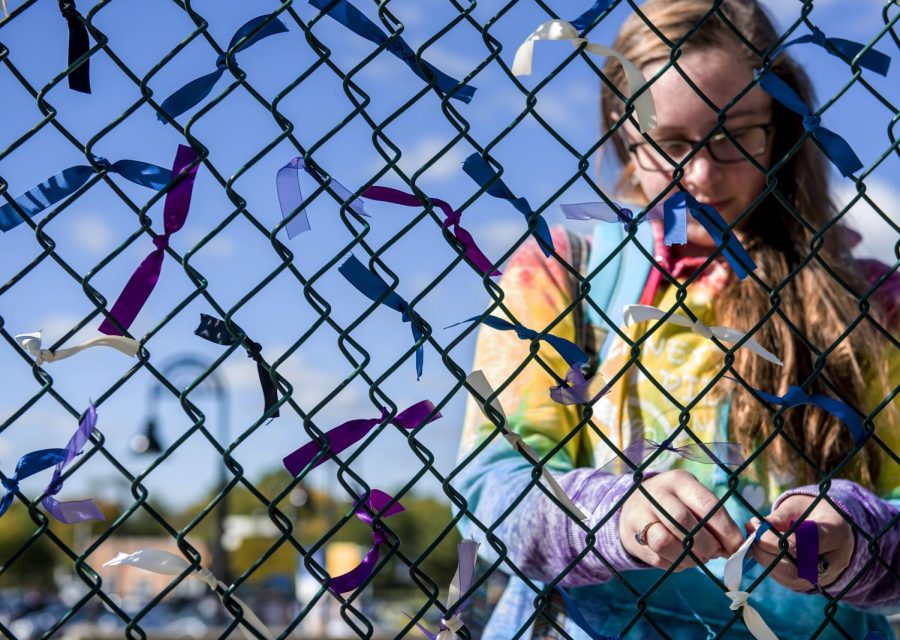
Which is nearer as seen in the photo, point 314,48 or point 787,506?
point 314,48

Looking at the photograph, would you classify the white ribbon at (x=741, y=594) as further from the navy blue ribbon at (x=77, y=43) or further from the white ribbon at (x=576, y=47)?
the navy blue ribbon at (x=77, y=43)

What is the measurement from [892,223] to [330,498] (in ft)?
155

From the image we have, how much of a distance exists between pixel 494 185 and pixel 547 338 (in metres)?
0.26

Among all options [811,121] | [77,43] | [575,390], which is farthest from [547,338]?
[77,43]

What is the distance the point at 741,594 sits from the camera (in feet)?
5.80

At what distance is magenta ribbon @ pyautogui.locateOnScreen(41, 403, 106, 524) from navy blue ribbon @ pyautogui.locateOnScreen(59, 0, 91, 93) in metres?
0.44

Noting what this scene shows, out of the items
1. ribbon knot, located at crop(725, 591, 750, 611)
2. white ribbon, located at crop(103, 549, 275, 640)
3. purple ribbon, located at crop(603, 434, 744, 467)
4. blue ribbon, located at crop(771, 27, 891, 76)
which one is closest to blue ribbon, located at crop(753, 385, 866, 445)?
purple ribbon, located at crop(603, 434, 744, 467)

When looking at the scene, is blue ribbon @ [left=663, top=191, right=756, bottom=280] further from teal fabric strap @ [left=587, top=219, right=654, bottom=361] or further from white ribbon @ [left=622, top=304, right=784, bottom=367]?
teal fabric strap @ [left=587, top=219, right=654, bottom=361]

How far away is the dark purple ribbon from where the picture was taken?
155cm

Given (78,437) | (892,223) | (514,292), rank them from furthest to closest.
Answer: (514,292) → (892,223) → (78,437)

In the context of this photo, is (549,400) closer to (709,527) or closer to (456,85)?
(709,527)

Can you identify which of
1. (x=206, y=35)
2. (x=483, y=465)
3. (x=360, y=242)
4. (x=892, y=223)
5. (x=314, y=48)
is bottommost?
(x=892, y=223)

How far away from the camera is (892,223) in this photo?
1.93 metres

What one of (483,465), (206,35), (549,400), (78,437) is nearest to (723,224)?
(549,400)
